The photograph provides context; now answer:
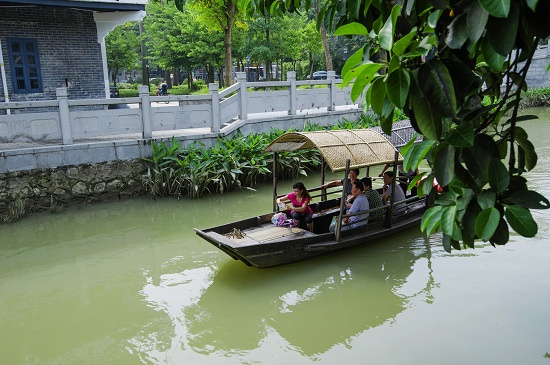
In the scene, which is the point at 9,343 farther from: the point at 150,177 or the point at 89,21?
the point at 89,21

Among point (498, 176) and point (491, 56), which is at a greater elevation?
point (491, 56)

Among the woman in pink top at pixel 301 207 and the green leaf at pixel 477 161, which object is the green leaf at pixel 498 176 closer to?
the green leaf at pixel 477 161

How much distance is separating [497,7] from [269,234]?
5863 mm

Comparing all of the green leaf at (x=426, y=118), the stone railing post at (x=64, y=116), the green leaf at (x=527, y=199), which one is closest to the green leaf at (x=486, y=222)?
the green leaf at (x=527, y=199)

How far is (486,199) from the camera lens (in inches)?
85.8

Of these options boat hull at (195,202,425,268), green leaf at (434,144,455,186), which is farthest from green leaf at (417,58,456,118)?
boat hull at (195,202,425,268)

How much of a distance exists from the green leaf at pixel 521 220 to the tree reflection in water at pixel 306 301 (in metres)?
3.59

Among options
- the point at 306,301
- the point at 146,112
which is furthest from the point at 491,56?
the point at 146,112

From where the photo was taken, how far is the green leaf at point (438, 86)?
1.89m

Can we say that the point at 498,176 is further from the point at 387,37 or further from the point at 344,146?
the point at 344,146

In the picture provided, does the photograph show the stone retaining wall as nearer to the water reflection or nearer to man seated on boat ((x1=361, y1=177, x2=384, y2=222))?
the water reflection

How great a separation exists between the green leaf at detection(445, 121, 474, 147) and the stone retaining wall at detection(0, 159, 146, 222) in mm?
9707

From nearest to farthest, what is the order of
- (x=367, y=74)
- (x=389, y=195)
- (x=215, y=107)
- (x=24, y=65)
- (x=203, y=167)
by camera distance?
1. (x=367, y=74)
2. (x=389, y=195)
3. (x=203, y=167)
4. (x=215, y=107)
5. (x=24, y=65)

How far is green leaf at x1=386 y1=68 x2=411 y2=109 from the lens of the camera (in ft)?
6.30
